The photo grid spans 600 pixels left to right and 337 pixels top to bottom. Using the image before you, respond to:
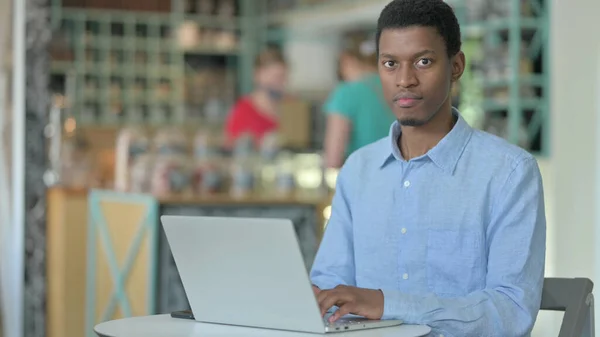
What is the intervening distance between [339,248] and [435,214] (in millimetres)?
228

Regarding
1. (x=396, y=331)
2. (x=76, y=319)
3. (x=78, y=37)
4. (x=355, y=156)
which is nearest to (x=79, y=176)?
(x=76, y=319)

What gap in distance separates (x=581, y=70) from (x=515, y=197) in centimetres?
151

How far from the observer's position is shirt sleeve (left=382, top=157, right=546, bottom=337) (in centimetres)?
174

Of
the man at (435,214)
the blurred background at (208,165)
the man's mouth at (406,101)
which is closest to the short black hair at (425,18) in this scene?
the man at (435,214)

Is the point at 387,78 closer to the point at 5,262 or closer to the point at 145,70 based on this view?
the point at 5,262

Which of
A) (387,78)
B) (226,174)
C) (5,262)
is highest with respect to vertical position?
(387,78)

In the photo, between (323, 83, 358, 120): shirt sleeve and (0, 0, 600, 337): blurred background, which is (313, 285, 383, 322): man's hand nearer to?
(0, 0, 600, 337): blurred background

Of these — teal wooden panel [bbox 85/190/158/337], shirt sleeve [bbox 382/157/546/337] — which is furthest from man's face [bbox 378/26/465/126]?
teal wooden panel [bbox 85/190/158/337]

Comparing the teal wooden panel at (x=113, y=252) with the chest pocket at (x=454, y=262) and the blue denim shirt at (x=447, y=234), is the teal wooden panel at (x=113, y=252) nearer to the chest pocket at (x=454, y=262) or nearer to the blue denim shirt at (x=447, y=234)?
the blue denim shirt at (x=447, y=234)

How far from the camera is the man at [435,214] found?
1.76 m

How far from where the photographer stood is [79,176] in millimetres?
6363

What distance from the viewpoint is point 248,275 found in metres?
1.68

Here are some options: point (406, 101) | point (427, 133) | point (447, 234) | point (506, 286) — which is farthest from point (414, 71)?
point (506, 286)

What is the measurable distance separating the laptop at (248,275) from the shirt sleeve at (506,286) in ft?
0.20
